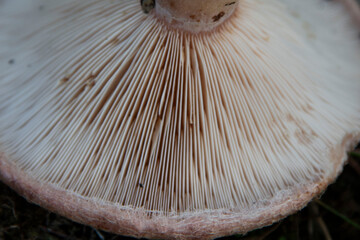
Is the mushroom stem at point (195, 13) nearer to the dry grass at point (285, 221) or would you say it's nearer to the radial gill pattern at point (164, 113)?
the radial gill pattern at point (164, 113)

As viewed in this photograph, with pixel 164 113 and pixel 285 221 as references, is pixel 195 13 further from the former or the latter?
pixel 285 221

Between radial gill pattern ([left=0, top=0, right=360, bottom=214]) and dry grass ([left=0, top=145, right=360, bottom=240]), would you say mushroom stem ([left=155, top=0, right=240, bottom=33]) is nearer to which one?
radial gill pattern ([left=0, top=0, right=360, bottom=214])

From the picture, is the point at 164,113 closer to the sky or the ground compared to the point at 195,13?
closer to the ground

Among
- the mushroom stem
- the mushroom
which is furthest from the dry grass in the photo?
the mushroom stem

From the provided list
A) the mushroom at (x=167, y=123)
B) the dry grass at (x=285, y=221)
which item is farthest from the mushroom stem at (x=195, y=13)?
the dry grass at (x=285, y=221)

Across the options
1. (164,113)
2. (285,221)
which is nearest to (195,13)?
(164,113)

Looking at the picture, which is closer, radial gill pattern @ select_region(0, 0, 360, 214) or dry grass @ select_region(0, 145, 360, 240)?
radial gill pattern @ select_region(0, 0, 360, 214)

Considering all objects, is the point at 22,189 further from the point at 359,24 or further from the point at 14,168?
the point at 359,24

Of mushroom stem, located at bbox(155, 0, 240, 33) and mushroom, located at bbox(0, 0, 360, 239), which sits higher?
mushroom stem, located at bbox(155, 0, 240, 33)

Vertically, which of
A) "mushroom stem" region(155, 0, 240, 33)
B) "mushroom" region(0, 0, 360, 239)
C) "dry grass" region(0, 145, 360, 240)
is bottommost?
"dry grass" region(0, 145, 360, 240)

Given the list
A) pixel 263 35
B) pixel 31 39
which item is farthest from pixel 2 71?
pixel 263 35
